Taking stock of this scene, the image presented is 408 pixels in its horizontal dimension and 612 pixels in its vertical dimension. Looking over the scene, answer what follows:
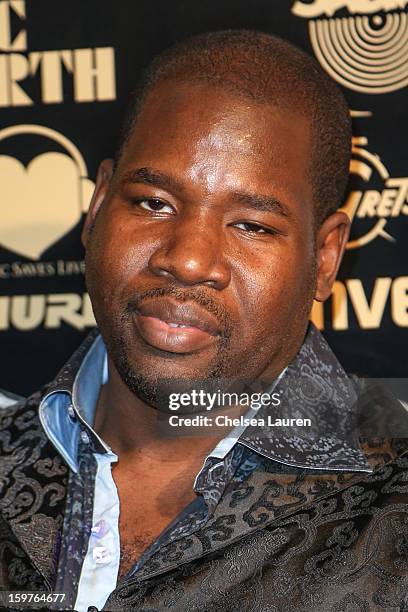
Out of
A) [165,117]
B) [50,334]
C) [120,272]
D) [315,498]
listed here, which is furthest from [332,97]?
[50,334]

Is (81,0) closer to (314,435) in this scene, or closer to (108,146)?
(108,146)

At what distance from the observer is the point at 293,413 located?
4.82 feet

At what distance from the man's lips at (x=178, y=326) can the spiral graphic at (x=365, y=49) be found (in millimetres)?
650

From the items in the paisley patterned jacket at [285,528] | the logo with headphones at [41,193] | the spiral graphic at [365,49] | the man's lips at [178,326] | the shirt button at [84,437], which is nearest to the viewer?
the paisley patterned jacket at [285,528]

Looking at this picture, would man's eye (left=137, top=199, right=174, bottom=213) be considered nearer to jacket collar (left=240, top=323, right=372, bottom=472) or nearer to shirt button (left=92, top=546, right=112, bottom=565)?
jacket collar (left=240, top=323, right=372, bottom=472)

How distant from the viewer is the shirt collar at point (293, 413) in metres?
1.40

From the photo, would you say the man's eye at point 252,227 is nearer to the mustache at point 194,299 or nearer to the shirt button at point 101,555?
the mustache at point 194,299

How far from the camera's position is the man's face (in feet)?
4.57

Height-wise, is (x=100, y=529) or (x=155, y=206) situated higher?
(x=155, y=206)

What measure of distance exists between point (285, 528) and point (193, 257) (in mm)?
365

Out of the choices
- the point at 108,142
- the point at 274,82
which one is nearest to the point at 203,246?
the point at 274,82

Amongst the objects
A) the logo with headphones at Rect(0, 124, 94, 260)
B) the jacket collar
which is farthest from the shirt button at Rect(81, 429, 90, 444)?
the logo with headphones at Rect(0, 124, 94, 260)

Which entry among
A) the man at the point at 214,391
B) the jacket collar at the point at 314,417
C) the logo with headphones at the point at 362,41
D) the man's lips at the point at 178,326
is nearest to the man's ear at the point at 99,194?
the man at the point at 214,391

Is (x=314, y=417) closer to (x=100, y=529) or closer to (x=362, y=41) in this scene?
(x=100, y=529)
